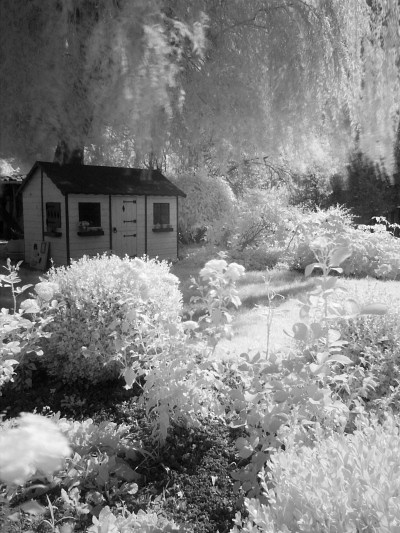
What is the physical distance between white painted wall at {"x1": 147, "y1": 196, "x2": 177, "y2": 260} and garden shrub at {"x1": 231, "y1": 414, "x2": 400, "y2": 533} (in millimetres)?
10377

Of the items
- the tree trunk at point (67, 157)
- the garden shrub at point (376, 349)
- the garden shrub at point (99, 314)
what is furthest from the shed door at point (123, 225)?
the garden shrub at point (376, 349)

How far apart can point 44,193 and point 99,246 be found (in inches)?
68.1

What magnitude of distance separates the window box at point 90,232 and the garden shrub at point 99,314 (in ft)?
20.8

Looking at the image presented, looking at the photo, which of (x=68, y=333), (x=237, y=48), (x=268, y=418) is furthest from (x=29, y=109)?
(x=268, y=418)

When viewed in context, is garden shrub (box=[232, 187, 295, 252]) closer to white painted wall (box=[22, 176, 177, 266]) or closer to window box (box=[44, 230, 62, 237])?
white painted wall (box=[22, 176, 177, 266])

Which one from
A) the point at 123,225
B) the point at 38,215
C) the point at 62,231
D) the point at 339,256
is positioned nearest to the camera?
the point at 339,256

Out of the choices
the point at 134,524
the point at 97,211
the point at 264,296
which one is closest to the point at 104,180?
the point at 97,211

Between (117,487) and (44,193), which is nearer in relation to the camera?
(117,487)

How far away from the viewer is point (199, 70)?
754cm

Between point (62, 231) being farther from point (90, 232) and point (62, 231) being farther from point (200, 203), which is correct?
point (200, 203)

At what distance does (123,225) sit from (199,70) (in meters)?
4.57

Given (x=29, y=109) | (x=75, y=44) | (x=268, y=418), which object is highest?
(x=75, y=44)

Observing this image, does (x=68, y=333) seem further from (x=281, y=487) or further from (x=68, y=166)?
(x=68, y=166)

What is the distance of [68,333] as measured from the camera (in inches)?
152
